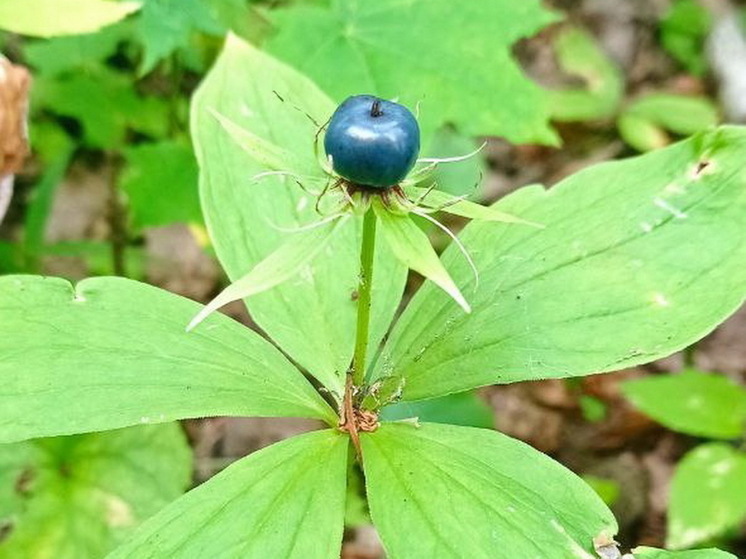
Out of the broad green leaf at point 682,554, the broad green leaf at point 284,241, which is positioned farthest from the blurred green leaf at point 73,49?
the broad green leaf at point 682,554

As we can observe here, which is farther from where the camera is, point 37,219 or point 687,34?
point 687,34

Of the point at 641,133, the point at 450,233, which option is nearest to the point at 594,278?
the point at 450,233

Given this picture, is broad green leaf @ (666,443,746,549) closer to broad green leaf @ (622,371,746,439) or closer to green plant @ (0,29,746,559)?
broad green leaf @ (622,371,746,439)

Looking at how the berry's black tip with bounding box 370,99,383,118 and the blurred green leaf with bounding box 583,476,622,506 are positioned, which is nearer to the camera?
the berry's black tip with bounding box 370,99,383,118

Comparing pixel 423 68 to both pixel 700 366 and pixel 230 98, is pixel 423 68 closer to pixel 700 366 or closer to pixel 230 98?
pixel 230 98

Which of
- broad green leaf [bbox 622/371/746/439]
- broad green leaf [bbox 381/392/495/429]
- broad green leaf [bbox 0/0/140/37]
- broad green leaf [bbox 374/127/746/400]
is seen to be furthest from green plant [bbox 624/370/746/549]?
broad green leaf [bbox 0/0/140/37]

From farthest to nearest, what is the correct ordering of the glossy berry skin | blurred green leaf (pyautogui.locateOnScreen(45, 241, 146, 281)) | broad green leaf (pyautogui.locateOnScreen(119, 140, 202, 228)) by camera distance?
blurred green leaf (pyautogui.locateOnScreen(45, 241, 146, 281))
broad green leaf (pyautogui.locateOnScreen(119, 140, 202, 228))
the glossy berry skin

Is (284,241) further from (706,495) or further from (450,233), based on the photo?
(706,495)
